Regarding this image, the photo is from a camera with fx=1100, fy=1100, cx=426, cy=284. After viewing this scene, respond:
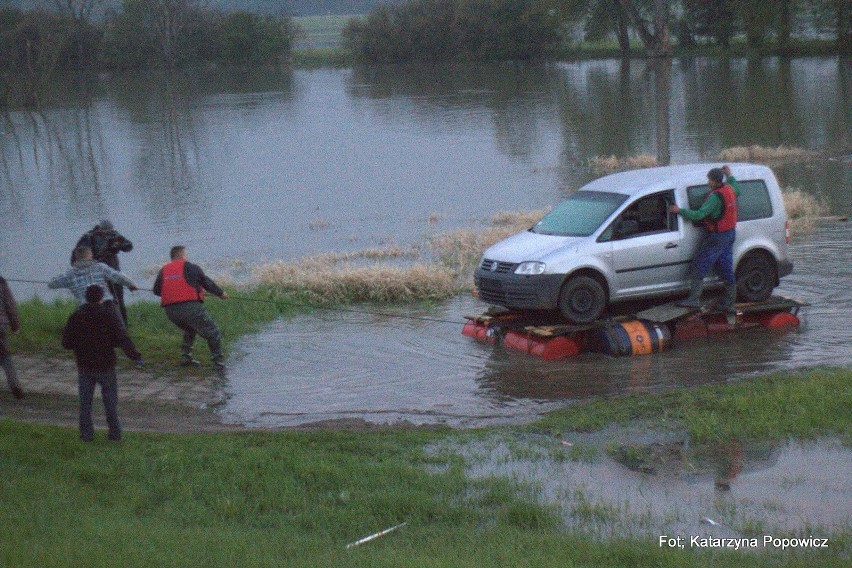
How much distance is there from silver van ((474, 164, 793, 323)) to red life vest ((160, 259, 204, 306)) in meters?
3.70

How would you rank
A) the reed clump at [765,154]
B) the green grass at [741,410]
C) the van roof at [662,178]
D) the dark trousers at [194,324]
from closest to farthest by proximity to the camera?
the green grass at [741,410] → the dark trousers at [194,324] → the van roof at [662,178] → the reed clump at [765,154]

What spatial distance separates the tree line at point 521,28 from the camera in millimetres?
73000

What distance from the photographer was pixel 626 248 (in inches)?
548

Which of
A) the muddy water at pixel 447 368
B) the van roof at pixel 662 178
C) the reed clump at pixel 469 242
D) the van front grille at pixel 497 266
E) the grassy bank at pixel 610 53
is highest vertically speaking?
the grassy bank at pixel 610 53

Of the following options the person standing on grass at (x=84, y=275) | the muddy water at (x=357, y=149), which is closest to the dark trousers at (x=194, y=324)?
the person standing on grass at (x=84, y=275)

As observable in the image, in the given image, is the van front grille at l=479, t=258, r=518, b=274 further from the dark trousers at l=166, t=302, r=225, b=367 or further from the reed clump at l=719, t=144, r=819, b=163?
the reed clump at l=719, t=144, r=819, b=163

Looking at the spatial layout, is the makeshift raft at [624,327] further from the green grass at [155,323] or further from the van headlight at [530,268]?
the green grass at [155,323]

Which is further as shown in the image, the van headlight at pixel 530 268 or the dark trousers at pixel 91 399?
the van headlight at pixel 530 268

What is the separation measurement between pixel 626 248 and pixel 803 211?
1042 cm

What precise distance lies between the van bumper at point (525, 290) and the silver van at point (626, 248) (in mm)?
12

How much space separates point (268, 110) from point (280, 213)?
30.1m

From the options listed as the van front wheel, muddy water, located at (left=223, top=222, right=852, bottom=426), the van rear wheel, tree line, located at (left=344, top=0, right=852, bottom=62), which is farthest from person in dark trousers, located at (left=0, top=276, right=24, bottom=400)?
tree line, located at (left=344, top=0, right=852, bottom=62)

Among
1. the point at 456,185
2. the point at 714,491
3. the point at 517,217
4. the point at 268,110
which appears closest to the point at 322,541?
the point at 714,491

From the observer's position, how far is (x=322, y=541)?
284 inches
